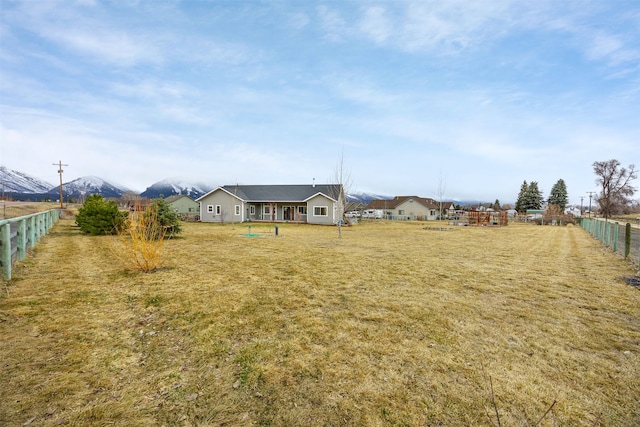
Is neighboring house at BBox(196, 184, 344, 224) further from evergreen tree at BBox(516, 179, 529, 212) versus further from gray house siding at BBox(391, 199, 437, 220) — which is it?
evergreen tree at BBox(516, 179, 529, 212)

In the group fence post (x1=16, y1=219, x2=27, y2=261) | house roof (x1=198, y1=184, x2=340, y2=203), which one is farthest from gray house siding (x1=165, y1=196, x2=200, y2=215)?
fence post (x1=16, y1=219, x2=27, y2=261)

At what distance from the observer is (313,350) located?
376 centimetres

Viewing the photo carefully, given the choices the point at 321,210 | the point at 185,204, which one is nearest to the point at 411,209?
the point at 321,210

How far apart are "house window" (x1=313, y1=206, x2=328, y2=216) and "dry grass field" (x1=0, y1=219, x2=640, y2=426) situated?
24339 mm

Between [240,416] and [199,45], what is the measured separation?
2275 centimetres

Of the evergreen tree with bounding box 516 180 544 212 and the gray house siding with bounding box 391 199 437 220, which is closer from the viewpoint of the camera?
the gray house siding with bounding box 391 199 437 220

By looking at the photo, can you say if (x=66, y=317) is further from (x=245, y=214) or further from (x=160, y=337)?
(x=245, y=214)

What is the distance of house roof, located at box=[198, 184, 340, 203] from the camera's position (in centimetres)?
3306

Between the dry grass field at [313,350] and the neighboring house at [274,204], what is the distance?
80.1ft

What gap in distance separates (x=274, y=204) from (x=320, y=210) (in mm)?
6258

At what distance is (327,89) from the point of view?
2714 centimetres

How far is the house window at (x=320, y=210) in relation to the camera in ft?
105

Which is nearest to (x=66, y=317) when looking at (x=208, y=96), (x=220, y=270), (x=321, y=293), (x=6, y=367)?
(x=6, y=367)

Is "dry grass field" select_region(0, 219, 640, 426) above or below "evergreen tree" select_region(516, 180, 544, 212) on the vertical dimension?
below
